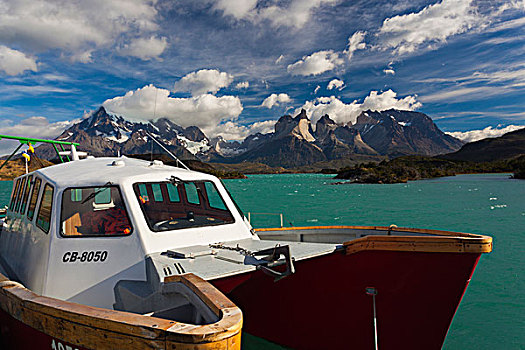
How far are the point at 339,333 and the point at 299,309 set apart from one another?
83cm

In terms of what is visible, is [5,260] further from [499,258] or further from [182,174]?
[499,258]

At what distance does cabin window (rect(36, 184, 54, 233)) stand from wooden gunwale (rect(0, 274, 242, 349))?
165 centimetres

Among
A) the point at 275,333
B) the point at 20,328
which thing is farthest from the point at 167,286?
the point at 275,333

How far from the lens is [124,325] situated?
8.84 feet

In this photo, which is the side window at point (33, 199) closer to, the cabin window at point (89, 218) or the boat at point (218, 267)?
the boat at point (218, 267)

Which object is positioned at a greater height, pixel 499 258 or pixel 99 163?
pixel 99 163

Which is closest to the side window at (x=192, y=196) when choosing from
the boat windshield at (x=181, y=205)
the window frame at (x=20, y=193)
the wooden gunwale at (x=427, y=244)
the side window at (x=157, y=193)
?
the boat windshield at (x=181, y=205)

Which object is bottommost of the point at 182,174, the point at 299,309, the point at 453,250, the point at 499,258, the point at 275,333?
the point at 499,258

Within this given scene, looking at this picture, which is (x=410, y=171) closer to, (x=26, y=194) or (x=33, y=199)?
(x=26, y=194)

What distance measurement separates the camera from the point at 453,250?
5047mm

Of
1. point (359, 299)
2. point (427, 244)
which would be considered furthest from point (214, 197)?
point (427, 244)

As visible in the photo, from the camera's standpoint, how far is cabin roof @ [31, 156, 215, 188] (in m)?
5.47

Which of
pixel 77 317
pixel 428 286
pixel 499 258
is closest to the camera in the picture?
pixel 77 317

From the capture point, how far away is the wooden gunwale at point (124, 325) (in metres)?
2.47
